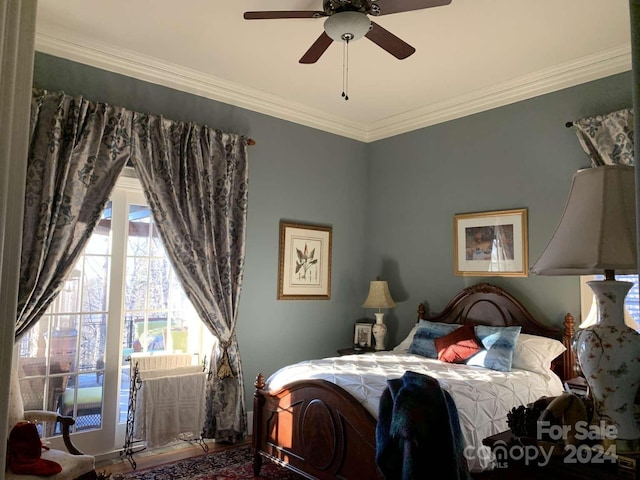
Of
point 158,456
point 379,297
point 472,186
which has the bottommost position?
point 158,456

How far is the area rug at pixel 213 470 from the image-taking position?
10.6 feet

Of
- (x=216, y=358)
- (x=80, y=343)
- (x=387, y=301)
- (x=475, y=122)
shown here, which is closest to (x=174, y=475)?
(x=216, y=358)

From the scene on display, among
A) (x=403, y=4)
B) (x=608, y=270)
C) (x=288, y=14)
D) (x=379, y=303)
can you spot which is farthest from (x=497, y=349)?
(x=288, y=14)

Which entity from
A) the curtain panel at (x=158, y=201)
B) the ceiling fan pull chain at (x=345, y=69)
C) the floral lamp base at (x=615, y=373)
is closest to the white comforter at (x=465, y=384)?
the curtain panel at (x=158, y=201)

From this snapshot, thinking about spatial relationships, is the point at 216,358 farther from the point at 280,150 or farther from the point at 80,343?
the point at 280,150

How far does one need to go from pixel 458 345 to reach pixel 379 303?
3.73 ft

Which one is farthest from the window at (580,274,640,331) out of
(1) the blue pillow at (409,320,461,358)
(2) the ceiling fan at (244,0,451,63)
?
(2) the ceiling fan at (244,0,451,63)

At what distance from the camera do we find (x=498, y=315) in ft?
13.0

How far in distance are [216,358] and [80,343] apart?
1.04m

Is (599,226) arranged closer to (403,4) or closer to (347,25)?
(403,4)

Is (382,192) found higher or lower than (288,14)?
lower

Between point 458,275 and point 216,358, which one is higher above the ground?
point 458,275

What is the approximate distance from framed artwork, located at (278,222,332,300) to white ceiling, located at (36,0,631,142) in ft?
4.00

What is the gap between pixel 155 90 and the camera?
3811 millimetres
